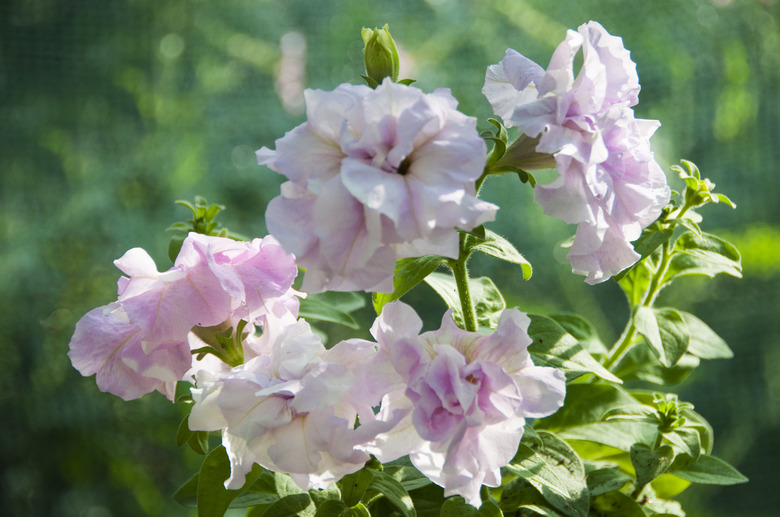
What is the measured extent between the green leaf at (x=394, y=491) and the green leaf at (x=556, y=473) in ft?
0.15

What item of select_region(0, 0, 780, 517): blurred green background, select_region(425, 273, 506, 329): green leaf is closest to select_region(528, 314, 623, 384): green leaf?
select_region(425, 273, 506, 329): green leaf

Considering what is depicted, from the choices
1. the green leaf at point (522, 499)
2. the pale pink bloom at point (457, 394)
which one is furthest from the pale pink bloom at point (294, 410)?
the green leaf at point (522, 499)

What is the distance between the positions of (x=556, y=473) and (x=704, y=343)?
0.18 meters

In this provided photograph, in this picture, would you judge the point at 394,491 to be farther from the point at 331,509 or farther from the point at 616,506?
the point at 616,506

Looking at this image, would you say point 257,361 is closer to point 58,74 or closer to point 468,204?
point 468,204

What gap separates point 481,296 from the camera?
1.36 ft

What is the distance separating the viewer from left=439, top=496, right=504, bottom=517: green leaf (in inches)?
13.9

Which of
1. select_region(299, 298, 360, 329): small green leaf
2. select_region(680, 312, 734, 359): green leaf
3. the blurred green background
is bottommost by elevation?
the blurred green background

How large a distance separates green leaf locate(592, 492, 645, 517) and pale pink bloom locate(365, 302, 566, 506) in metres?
0.14

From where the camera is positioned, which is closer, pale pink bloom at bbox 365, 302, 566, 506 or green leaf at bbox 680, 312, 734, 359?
pale pink bloom at bbox 365, 302, 566, 506

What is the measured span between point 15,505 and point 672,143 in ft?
3.82

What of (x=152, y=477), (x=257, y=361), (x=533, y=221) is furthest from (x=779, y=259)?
(x=257, y=361)

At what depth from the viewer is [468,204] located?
256 millimetres

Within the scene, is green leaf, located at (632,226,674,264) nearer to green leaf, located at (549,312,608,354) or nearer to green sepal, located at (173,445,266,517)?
green leaf, located at (549,312,608,354)
